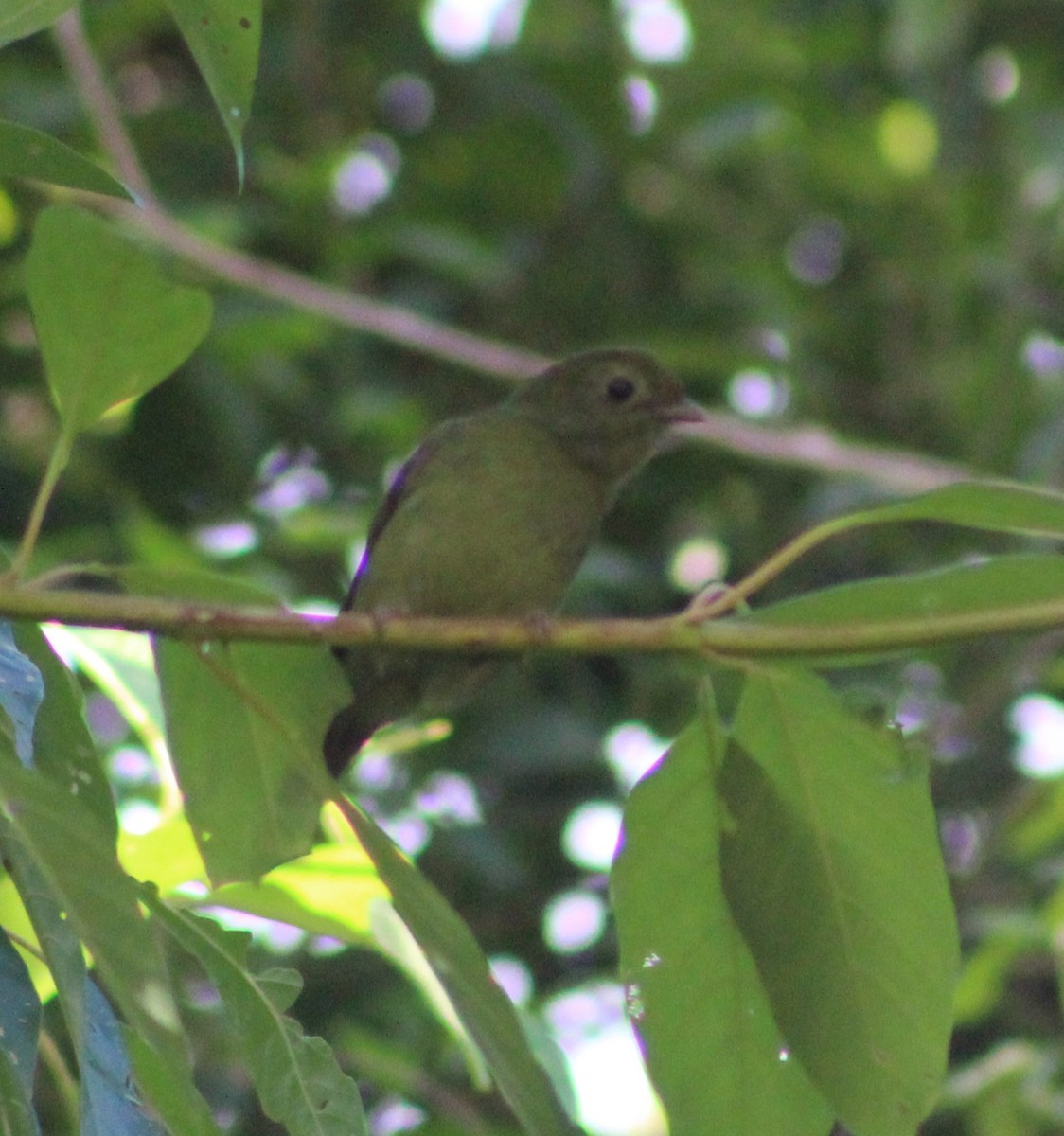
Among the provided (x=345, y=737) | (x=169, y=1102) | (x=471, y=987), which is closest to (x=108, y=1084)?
(x=169, y=1102)

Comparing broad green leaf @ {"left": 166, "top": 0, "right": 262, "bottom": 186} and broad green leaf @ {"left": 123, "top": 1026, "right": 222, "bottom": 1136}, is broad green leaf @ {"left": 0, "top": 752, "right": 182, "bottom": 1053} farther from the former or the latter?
broad green leaf @ {"left": 166, "top": 0, "right": 262, "bottom": 186}

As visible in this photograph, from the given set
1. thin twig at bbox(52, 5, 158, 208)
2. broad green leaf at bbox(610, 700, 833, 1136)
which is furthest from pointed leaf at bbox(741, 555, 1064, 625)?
thin twig at bbox(52, 5, 158, 208)

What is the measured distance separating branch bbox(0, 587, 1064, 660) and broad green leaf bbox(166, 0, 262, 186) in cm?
51

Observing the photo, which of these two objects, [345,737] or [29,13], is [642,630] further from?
[345,737]

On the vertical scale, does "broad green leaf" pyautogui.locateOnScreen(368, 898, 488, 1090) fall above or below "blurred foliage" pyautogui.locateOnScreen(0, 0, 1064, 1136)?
below

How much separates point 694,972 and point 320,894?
78 cm

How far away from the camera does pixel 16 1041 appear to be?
186 cm

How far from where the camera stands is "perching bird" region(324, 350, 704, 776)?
13.9 feet

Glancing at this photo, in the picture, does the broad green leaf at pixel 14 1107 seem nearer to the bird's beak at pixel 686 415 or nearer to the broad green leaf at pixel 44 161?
the broad green leaf at pixel 44 161

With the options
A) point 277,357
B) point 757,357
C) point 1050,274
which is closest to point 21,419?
point 277,357

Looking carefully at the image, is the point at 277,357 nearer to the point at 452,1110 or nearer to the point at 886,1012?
the point at 452,1110

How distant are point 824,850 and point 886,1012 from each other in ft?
0.66

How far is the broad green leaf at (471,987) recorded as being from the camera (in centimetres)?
197

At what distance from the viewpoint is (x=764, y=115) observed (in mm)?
6453
